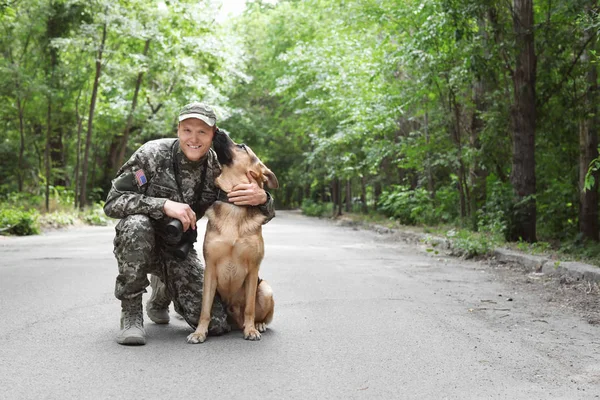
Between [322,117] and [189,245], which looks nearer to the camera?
[189,245]

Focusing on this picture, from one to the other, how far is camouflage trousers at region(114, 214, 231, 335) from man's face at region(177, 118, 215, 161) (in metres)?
0.54

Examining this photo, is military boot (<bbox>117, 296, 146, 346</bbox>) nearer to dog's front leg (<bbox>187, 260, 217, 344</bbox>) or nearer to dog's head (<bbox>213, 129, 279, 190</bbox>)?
dog's front leg (<bbox>187, 260, 217, 344</bbox>)

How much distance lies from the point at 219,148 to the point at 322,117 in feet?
76.2

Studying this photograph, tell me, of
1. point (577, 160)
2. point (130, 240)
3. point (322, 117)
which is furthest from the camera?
point (322, 117)

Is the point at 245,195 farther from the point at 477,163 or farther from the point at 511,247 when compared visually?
the point at 477,163

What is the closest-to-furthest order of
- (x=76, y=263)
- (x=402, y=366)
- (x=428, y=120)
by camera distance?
1. (x=402, y=366)
2. (x=76, y=263)
3. (x=428, y=120)

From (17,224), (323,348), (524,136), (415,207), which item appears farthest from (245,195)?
(415,207)

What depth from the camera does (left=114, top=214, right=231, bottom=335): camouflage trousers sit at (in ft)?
13.5

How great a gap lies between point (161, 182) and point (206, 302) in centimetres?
93

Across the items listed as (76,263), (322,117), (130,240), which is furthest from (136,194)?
(322,117)

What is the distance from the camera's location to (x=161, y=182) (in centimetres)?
438

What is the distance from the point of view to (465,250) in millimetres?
10609

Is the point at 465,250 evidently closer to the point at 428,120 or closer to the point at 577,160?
the point at 577,160

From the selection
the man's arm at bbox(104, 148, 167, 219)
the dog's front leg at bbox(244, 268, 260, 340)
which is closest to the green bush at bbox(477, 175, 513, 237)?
the dog's front leg at bbox(244, 268, 260, 340)
